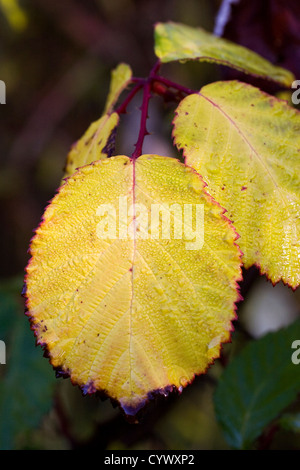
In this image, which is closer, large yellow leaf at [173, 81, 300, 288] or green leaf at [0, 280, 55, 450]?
large yellow leaf at [173, 81, 300, 288]

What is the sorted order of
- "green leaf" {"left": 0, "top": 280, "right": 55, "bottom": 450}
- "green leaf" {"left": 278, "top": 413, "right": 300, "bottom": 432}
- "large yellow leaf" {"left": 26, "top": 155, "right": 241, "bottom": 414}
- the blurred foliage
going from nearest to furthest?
"large yellow leaf" {"left": 26, "top": 155, "right": 241, "bottom": 414}
"green leaf" {"left": 278, "top": 413, "right": 300, "bottom": 432}
"green leaf" {"left": 0, "top": 280, "right": 55, "bottom": 450}
the blurred foliage

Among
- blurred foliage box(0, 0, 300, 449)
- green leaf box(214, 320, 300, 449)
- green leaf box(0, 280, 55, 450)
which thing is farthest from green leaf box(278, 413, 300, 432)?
green leaf box(0, 280, 55, 450)

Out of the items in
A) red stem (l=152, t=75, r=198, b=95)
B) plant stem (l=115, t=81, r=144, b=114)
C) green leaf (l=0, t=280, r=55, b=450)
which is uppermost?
red stem (l=152, t=75, r=198, b=95)

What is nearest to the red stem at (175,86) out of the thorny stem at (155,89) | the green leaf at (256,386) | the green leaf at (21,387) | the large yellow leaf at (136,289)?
the thorny stem at (155,89)

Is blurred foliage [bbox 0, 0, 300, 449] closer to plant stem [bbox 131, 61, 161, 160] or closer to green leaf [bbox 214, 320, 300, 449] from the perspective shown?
green leaf [bbox 214, 320, 300, 449]

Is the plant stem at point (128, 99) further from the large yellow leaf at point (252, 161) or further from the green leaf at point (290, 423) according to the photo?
the green leaf at point (290, 423)

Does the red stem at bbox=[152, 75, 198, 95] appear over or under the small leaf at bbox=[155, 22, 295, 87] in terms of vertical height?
under

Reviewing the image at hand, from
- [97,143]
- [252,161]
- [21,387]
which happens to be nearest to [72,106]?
[21,387]
